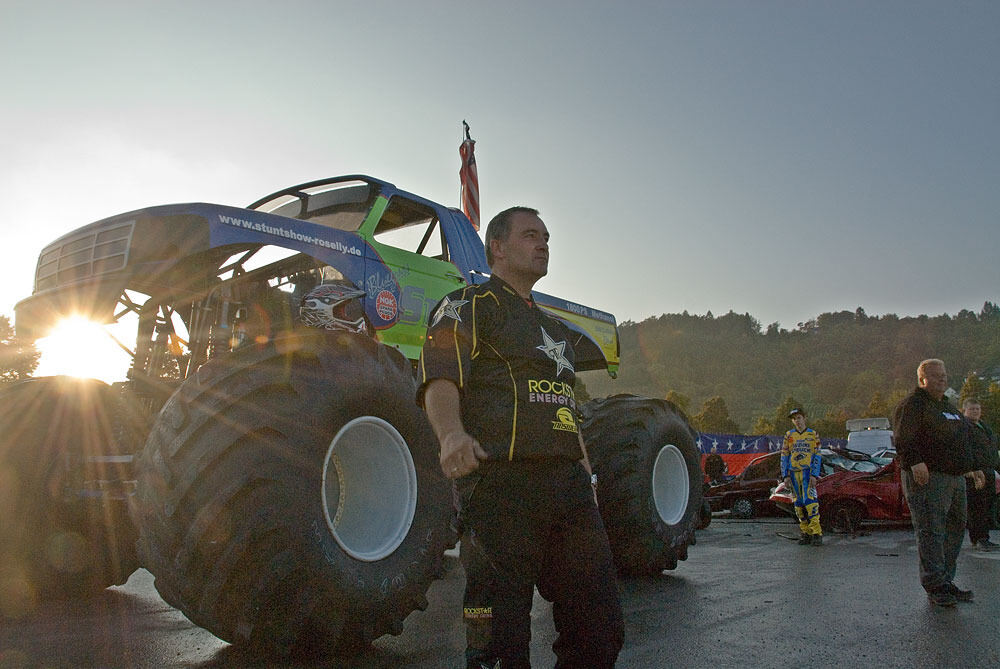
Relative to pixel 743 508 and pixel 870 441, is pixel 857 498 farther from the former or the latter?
pixel 870 441

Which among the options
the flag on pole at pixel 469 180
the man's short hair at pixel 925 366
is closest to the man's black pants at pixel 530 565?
the man's short hair at pixel 925 366

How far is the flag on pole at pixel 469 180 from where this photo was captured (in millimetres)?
10203

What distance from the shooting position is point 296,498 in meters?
3.02

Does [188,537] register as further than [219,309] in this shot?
No

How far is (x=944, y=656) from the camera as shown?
3.57 m

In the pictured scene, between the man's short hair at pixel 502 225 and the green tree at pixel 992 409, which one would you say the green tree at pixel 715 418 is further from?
the man's short hair at pixel 502 225

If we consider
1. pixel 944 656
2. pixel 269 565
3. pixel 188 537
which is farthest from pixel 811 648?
pixel 188 537

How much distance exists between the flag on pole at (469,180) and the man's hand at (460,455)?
26.4 feet

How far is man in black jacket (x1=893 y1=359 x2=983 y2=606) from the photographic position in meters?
5.18

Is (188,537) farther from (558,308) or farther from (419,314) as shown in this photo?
(558,308)

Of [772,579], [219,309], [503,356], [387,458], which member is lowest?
[772,579]

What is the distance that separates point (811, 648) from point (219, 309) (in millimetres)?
3504

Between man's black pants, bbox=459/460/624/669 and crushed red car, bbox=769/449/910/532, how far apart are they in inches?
425

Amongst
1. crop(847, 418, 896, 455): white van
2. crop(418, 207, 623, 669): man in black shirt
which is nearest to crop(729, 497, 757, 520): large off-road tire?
crop(847, 418, 896, 455): white van
